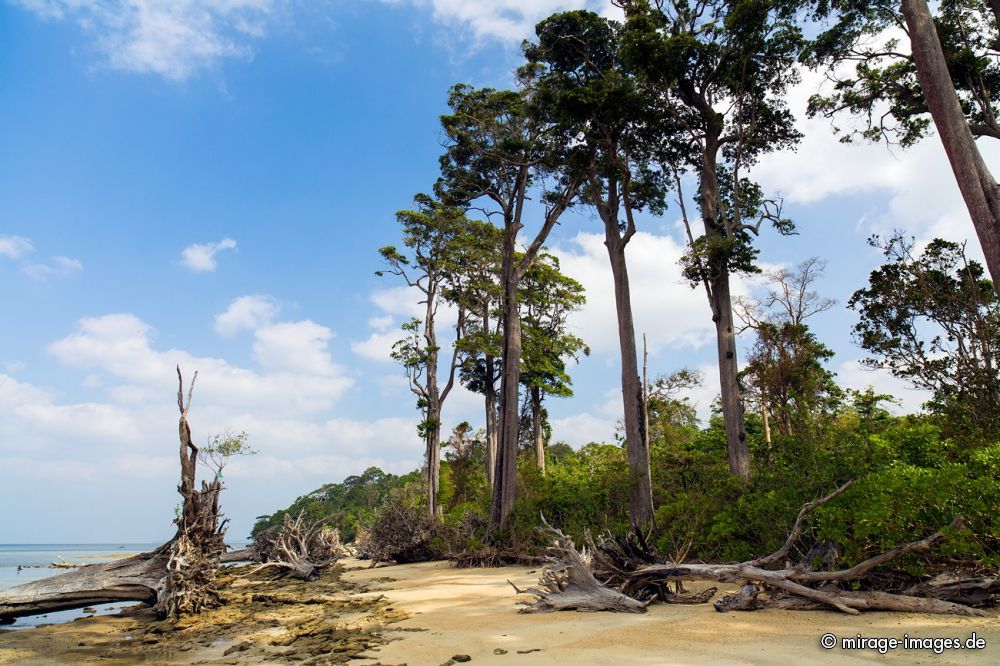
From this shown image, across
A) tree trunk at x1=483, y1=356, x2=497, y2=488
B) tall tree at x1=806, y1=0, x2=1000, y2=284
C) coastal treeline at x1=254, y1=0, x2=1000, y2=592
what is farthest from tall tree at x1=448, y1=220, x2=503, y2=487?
tall tree at x1=806, y1=0, x2=1000, y2=284

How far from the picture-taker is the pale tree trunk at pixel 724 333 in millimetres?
12531

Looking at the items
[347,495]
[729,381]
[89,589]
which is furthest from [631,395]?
[347,495]

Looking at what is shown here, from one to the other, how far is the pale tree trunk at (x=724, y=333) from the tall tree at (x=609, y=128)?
5.29 feet

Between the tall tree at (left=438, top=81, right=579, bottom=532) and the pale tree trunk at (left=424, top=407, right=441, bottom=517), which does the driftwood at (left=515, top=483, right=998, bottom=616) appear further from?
the pale tree trunk at (left=424, top=407, right=441, bottom=517)

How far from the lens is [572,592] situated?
21.7ft

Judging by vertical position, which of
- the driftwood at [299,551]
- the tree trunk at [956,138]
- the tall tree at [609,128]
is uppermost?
the tall tree at [609,128]

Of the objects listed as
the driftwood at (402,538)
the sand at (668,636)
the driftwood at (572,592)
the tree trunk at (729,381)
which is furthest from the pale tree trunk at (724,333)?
the driftwood at (402,538)

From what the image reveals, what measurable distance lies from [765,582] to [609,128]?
12116 millimetres

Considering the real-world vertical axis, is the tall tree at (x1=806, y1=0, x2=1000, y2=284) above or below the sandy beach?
above

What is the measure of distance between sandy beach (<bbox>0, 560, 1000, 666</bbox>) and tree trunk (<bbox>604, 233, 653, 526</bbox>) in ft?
14.9

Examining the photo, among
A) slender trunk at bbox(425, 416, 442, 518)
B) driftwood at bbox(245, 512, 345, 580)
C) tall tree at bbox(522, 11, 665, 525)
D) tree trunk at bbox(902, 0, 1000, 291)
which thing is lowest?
driftwood at bbox(245, 512, 345, 580)

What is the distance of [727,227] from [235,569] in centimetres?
1469

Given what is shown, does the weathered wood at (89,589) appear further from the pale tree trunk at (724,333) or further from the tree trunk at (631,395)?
the pale tree trunk at (724,333)

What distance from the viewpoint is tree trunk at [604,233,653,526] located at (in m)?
12.4
